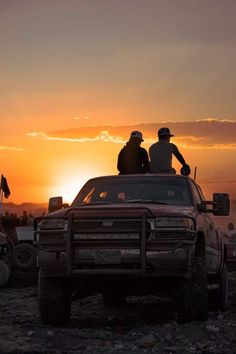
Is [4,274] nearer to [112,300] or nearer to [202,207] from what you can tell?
[112,300]

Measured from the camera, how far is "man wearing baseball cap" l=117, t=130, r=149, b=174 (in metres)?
11.3

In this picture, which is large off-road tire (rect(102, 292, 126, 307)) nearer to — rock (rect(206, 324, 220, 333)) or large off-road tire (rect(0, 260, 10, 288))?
rock (rect(206, 324, 220, 333))

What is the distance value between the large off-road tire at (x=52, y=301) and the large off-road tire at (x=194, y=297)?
5.23ft

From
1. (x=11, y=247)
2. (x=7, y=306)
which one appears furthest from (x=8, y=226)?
(x=7, y=306)

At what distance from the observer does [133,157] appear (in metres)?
11.3

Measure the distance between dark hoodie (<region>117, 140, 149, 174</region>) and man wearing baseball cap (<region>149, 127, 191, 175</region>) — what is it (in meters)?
0.21

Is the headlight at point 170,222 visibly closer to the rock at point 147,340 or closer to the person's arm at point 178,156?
the rock at point 147,340

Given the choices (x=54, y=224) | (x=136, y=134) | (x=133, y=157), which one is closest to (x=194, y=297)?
(x=54, y=224)

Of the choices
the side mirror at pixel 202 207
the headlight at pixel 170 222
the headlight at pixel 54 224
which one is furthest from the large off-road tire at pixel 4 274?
the headlight at pixel 170 222

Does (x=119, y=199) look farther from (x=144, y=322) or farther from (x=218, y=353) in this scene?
(x=218, y=353)

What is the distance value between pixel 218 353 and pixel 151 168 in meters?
5.30

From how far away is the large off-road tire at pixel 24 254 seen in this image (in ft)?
70.2

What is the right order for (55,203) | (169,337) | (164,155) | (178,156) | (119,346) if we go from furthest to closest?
(178,156) < (164,155) < (55,203) < (169,337) < (119,346)

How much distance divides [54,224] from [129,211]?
39.9 inches
